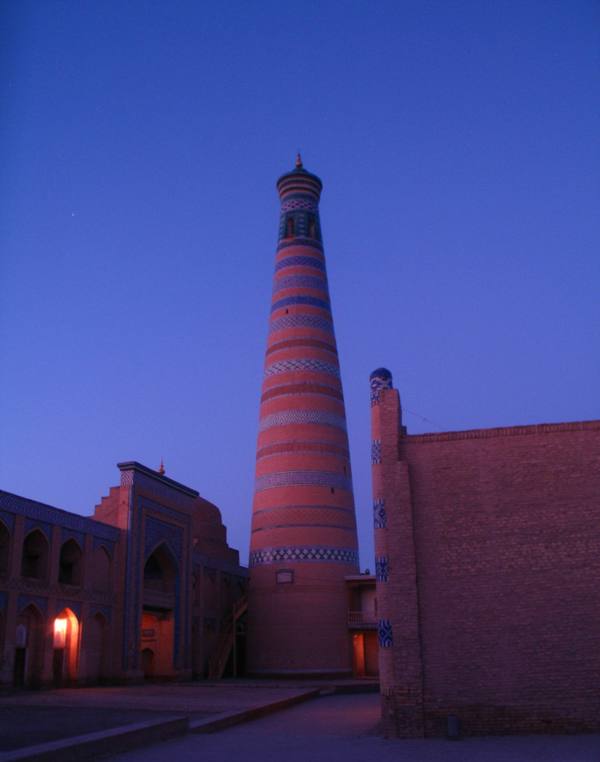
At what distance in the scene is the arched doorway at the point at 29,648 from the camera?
17.6 metres

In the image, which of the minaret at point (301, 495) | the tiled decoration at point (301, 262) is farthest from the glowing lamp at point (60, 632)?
the tiled decoration at point (301, 262)

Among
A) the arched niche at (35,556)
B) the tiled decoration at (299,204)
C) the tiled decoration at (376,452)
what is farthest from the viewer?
the tiled decoration at (299,204)

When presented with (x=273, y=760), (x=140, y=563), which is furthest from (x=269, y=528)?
(x=273, y=760)

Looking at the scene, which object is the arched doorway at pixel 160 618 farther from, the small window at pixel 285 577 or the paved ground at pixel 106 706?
the small window at pixel 285 577

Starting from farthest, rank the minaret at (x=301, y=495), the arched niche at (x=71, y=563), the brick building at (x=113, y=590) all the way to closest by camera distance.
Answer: the minaret at (x=301, y=495), the arched niche at (x=71, y=563), the brick building at (x=113, y=590)

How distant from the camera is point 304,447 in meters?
24.2

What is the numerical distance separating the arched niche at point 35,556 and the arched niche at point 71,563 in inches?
26.8

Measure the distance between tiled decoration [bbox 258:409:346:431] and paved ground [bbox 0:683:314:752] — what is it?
308 inches

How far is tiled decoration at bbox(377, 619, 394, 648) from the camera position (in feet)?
35.3

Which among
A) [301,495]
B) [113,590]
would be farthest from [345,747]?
[301,495]

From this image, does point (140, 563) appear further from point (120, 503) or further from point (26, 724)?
point (26, 724)

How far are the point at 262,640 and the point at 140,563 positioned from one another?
460 centimetres

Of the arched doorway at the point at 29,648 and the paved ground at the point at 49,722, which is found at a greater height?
the arched doorway at the point at 29,648

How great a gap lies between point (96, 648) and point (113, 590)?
57.7 inches
